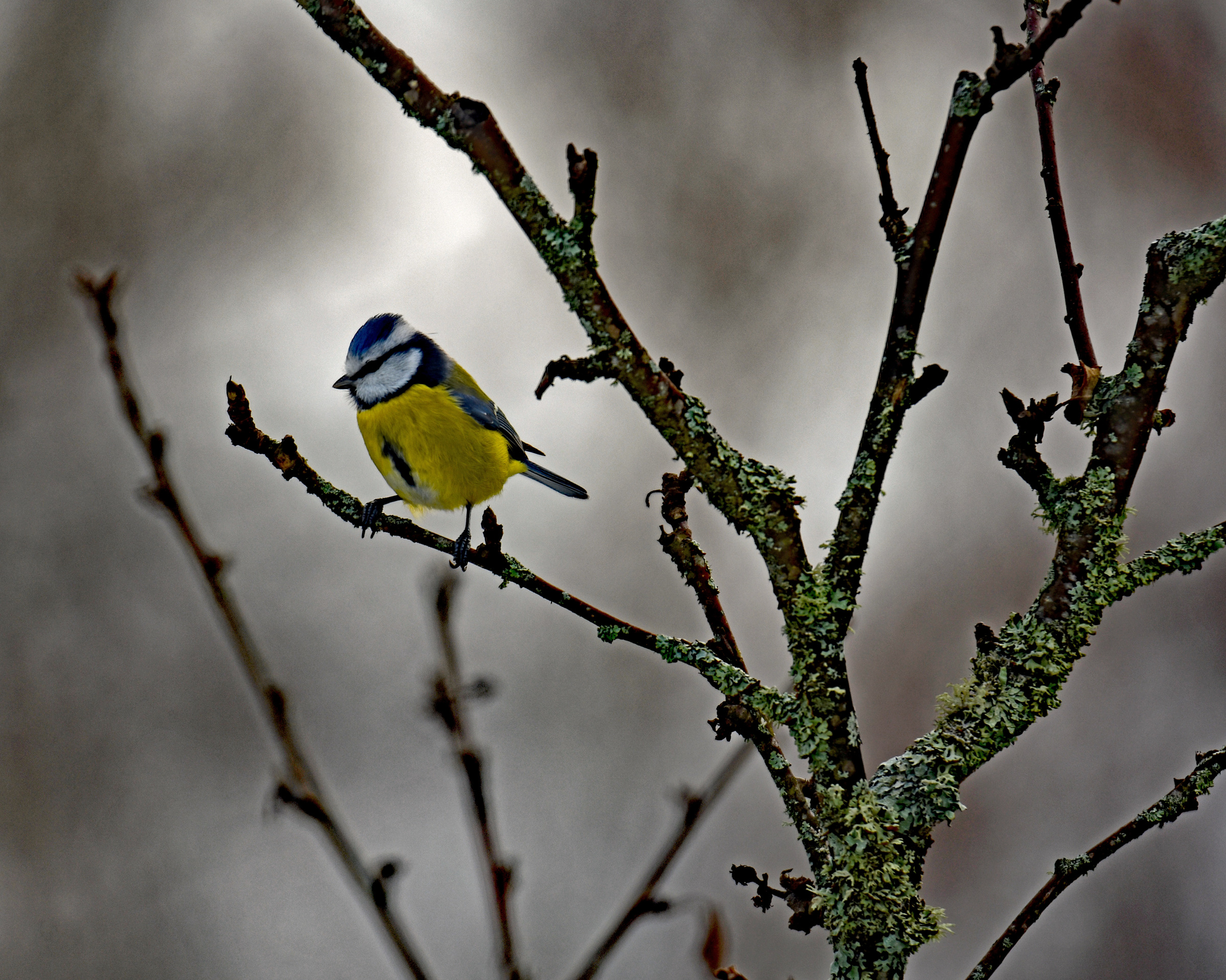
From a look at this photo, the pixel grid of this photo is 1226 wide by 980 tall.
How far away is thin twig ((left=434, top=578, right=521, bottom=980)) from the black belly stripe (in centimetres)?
62

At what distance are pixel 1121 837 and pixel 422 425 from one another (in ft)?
2.38

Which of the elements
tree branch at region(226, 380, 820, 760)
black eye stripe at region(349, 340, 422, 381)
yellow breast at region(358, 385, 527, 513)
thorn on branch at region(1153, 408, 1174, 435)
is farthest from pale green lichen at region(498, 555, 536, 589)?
black eye stripe at region(349, 340, 422, 381)

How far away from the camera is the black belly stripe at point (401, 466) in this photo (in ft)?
3.04

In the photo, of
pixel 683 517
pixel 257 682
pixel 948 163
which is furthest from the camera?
pixel 683 517

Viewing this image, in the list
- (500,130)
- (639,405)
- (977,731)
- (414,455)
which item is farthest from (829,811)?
→ (414,455)

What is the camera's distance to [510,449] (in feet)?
3.45

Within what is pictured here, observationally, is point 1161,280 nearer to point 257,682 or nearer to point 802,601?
point 802,601

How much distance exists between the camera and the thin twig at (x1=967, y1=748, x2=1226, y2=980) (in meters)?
0.42

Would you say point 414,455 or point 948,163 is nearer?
point 948,163

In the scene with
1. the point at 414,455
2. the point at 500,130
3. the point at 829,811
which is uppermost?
the point at 414,455

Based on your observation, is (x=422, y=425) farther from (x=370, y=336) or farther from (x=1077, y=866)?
(x=1077, y=866)

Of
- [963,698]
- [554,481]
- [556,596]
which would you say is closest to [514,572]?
[556,596]

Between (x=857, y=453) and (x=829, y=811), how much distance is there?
0.55ft

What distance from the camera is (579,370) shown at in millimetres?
387
